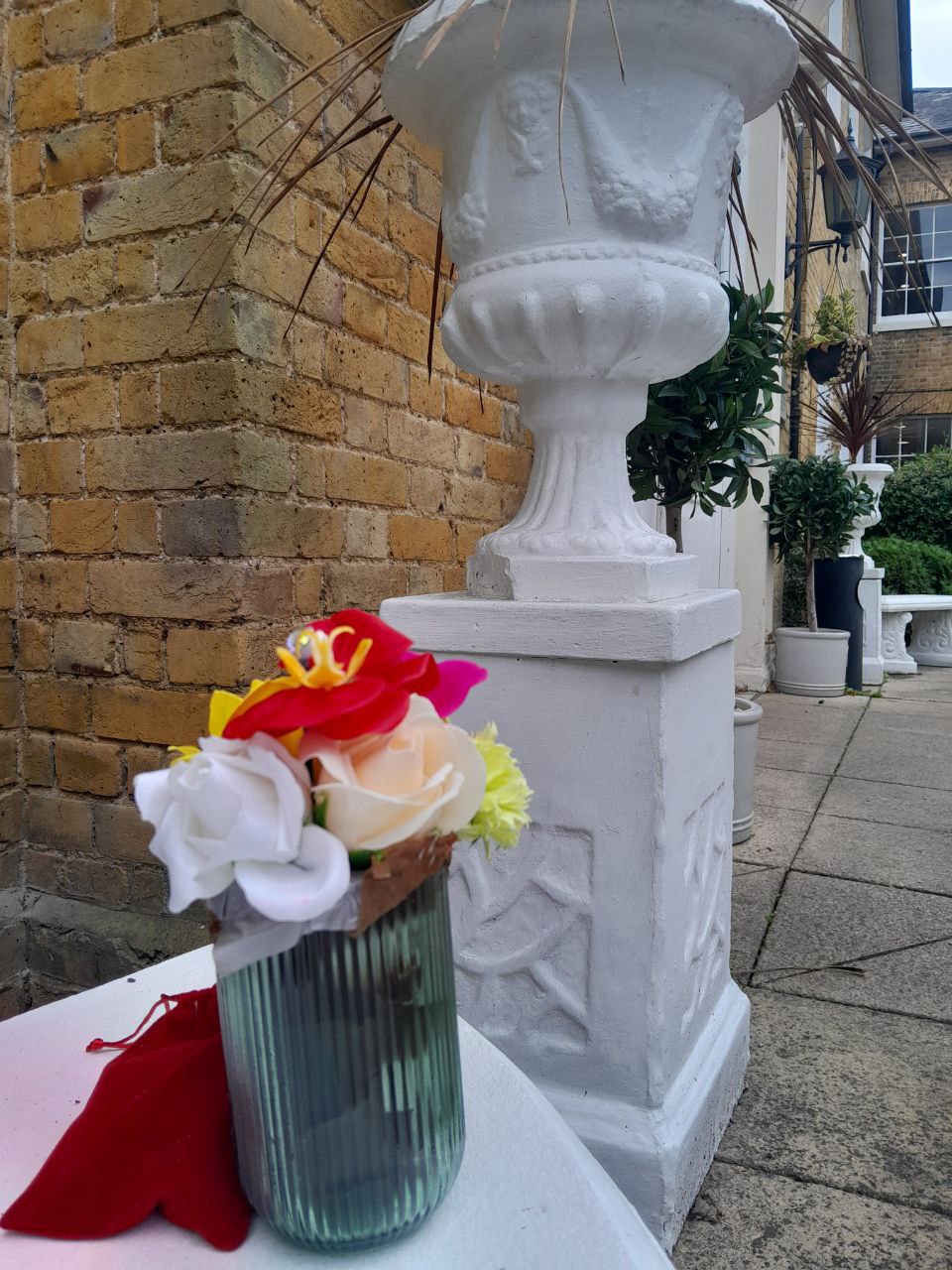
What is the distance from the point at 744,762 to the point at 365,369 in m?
1.81

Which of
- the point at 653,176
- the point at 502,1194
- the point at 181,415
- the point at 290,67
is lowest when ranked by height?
the point at 502,1194

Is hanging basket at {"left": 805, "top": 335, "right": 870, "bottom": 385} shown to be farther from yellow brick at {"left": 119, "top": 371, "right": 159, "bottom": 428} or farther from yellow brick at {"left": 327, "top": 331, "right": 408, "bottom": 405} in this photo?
yellow brick at {"left": 119, "top": 371, "right": 159, "bottom": 428}

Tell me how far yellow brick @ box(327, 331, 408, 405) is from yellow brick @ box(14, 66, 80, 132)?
74cm

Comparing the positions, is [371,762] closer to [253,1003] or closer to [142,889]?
[253,1003]

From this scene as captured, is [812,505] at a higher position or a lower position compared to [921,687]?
higher

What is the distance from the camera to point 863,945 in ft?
7.95

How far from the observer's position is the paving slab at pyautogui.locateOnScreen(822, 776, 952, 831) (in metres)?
3.49

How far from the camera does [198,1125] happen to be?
0.68 meters

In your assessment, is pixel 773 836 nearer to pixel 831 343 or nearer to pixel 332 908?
pixel 332 908

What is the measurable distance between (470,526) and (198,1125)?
233cm

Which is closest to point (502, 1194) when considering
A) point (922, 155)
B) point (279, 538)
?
point (279, 538)

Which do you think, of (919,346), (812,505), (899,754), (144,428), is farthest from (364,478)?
(919,346)

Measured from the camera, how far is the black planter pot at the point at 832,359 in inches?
251

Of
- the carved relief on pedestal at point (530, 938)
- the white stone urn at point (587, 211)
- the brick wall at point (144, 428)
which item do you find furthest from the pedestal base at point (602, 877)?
the brick wall at point (144, 428)
